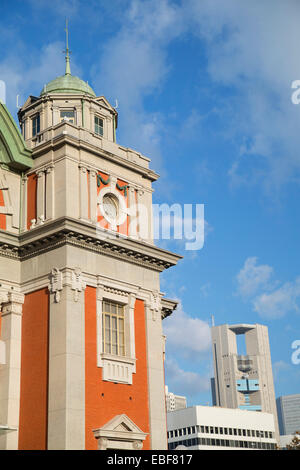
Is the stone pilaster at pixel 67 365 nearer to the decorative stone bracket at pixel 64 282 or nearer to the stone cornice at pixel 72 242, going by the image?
the decorative stone bracket at pixel 64 282

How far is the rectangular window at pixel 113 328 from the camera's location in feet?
87.6

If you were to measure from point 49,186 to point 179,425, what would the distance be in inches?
4561

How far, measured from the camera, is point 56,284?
1008 inches

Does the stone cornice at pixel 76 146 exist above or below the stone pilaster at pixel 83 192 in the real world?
above

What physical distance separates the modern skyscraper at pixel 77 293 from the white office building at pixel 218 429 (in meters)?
108

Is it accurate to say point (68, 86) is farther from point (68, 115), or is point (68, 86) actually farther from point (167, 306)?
point (167, 306)

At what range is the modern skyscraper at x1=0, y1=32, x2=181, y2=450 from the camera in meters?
24.5

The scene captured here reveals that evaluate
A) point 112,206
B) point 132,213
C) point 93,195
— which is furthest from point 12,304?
point 132,213

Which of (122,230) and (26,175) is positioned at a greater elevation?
(26,175)

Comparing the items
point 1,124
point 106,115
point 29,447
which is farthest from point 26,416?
point 106,115

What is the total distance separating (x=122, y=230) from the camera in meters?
28.9

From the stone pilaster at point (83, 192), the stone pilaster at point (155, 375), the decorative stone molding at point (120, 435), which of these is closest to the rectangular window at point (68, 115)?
the stone pilaster at point (83, 192)

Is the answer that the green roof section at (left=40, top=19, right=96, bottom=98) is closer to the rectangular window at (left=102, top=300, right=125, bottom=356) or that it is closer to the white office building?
the rectangular window at (left=102, top=300, right=125, bottom=356)
